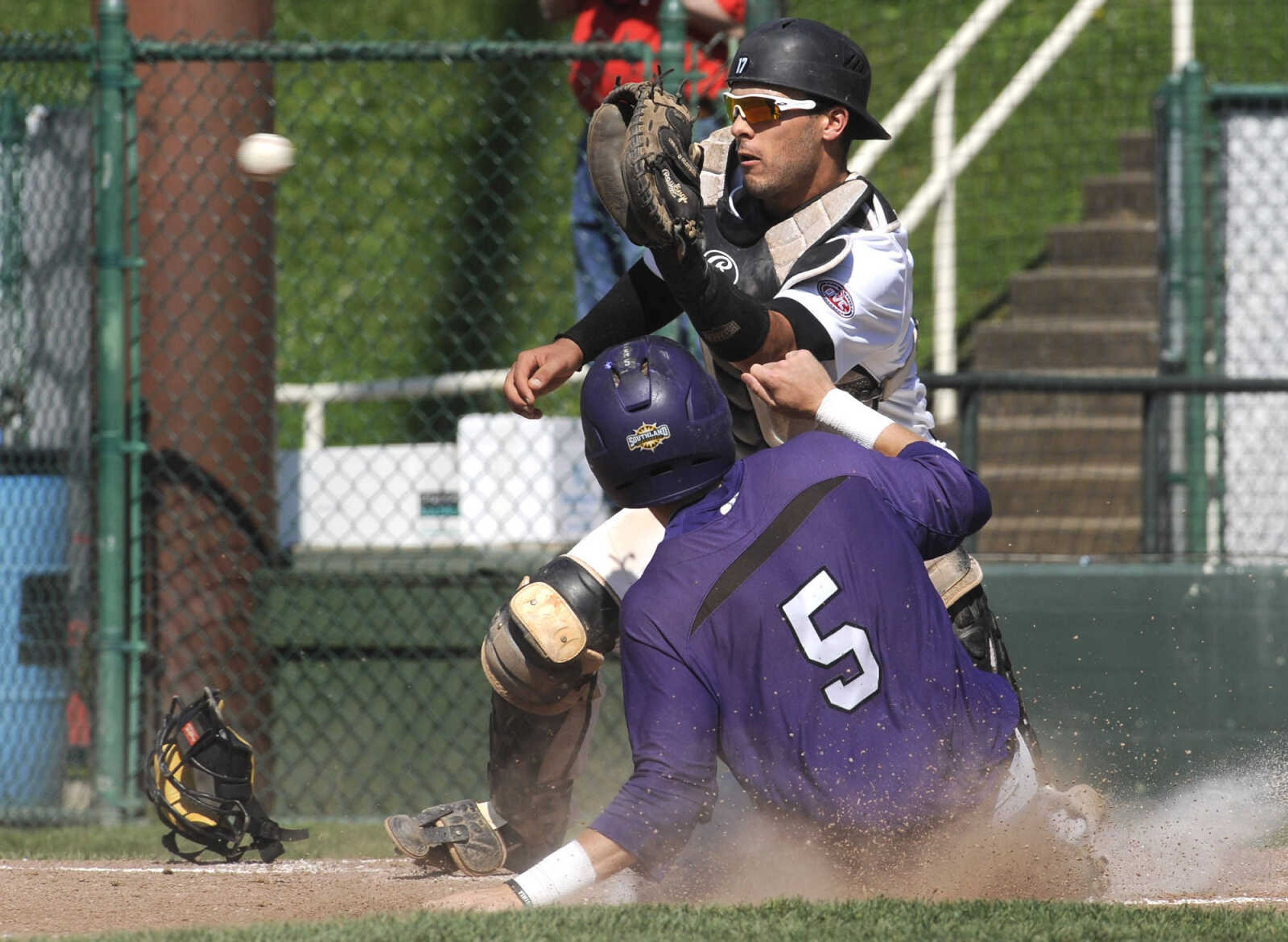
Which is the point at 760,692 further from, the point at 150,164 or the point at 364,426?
the point at 364,426

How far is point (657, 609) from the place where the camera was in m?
3.53

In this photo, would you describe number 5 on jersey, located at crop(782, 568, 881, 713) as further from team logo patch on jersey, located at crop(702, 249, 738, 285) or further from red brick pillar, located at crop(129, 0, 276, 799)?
red brick pillar, located at crop(129, 0, 276, 799)

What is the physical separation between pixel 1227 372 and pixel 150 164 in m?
4.76

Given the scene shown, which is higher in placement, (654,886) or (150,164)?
(150,164)

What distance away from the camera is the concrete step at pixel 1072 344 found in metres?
9.38

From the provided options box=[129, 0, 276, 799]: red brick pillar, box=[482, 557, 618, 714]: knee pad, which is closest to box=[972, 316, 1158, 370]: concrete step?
box=[129, 0, 276, 799]: red brick pillar

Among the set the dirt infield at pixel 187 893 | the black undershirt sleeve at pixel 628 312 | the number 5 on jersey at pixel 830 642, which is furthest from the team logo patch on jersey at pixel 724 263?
the dirt infield at pixel 187 893

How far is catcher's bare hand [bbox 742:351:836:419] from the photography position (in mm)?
3836

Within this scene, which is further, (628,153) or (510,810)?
(510,810)

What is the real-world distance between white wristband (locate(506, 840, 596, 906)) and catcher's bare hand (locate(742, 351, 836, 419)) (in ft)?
3.51

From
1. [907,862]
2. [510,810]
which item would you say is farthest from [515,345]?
[907,862]

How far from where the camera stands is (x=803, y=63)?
4.36 meters

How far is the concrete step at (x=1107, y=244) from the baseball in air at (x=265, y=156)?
5.43 meters

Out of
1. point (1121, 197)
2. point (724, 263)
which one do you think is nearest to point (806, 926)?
point (724, 263)
